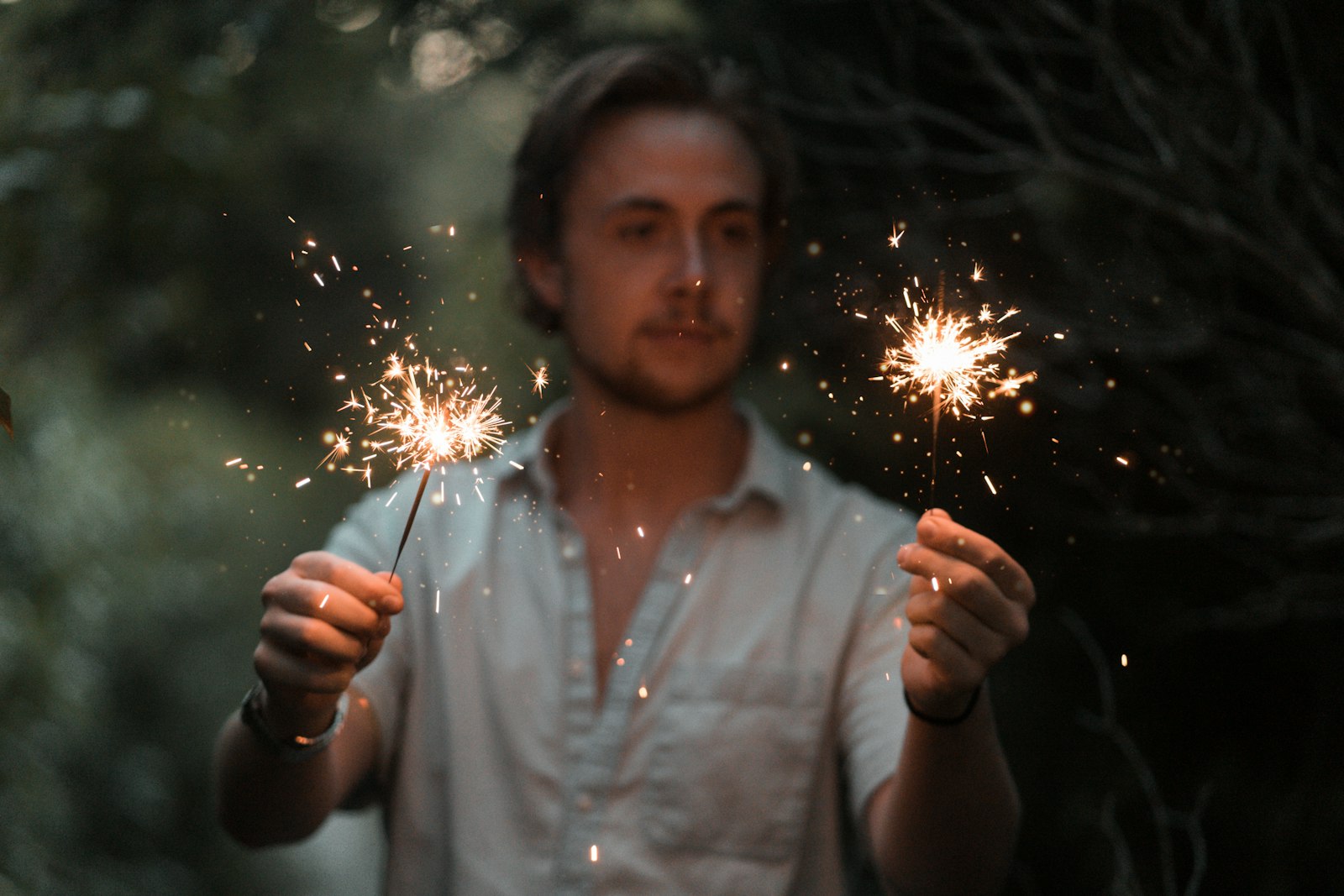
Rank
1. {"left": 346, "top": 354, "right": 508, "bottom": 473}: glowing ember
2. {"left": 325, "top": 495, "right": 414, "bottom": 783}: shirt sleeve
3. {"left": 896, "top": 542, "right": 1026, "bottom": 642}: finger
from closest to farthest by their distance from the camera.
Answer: {"left": 896, "top": 542, "right": 1026, "bottom": 642}: finger, {"left": 346, "top": 354, "right": 508, "bottom": 473}: glowing ember, {"left": 325, "top": 495, "right": 414, "bottom": 783}: shirt sleeve

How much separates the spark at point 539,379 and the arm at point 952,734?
24 centimetres

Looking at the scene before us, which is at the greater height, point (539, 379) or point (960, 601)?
point (539, 379)

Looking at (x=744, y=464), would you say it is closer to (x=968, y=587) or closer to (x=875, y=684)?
(x=875, y=684)

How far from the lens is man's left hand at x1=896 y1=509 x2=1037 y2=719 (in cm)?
32

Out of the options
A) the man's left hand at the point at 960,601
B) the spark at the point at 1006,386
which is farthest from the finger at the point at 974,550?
the spark at the point at 1006,386

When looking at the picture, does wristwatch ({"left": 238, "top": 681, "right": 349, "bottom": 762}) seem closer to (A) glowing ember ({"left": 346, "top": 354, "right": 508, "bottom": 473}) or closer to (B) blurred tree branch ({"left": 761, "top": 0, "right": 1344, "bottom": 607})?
(A) glowing ember ({"left": 346, "top": 354, "right": 508, "bottom": 473})

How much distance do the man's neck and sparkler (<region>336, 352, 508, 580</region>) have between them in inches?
3.0

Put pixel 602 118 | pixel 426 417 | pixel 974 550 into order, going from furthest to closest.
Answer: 1. pixel 602 118
2. pixel 426 417
3. pixel 974 550

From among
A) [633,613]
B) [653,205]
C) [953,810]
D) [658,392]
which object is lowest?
[953,810]

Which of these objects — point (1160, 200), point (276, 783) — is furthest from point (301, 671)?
point (1160, 200)

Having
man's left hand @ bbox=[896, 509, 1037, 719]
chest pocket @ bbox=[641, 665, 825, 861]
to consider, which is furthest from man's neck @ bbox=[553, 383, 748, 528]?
man's left hand @ bbox=[896, 509, 1037, 719]

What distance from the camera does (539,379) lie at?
51 centimetres

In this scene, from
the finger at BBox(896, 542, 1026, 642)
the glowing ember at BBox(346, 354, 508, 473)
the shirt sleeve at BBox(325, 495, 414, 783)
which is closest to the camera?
the finger at BBox(896, 542, 1026, 642)

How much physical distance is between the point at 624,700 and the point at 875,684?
6.0 inches
